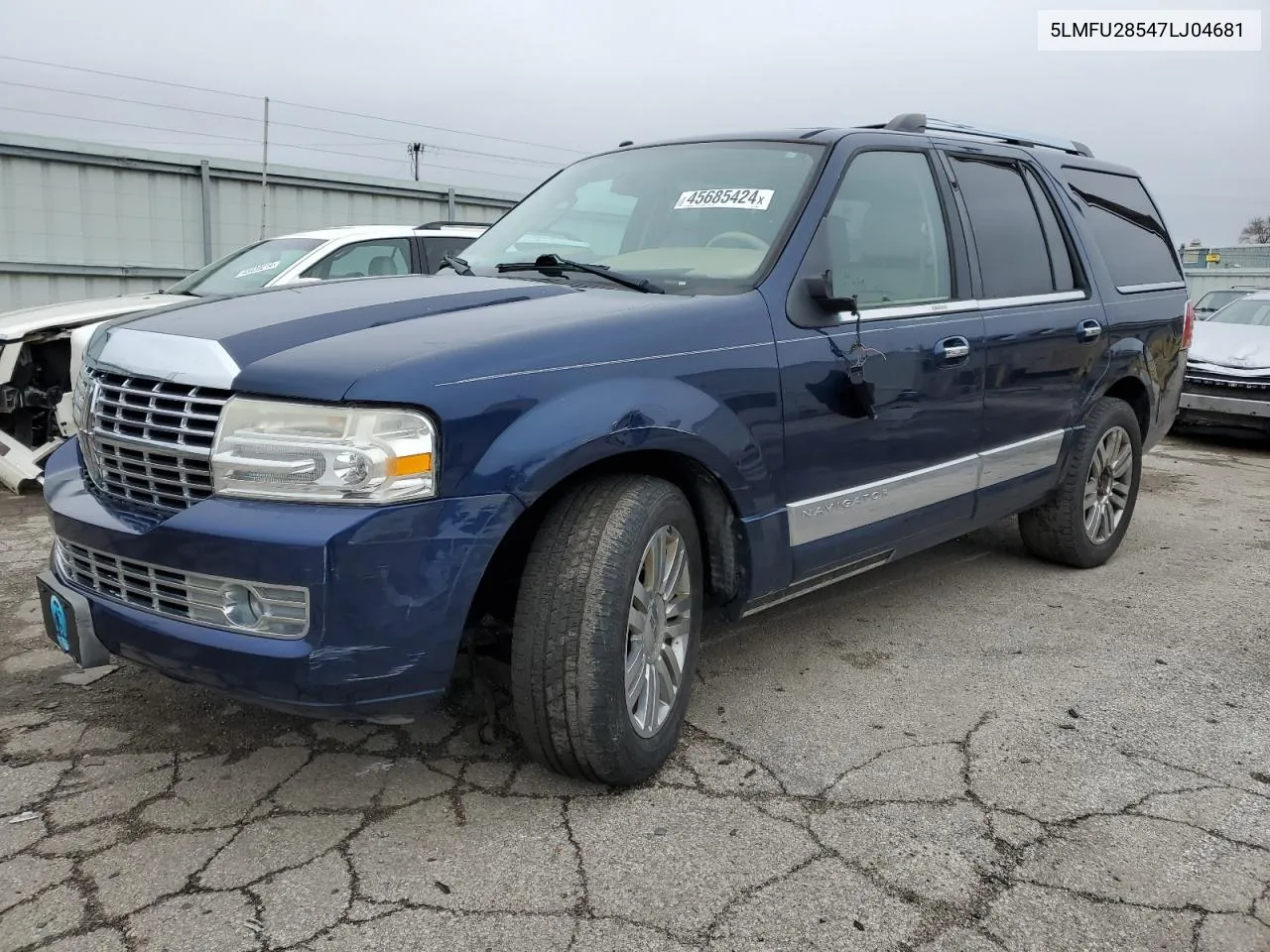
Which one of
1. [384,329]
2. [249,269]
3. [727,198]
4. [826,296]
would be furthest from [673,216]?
[249,269]

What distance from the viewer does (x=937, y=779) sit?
115 inches

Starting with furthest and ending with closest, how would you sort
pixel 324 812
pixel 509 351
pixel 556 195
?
pixel 556 195, pixel 324 812, pixel 509 351

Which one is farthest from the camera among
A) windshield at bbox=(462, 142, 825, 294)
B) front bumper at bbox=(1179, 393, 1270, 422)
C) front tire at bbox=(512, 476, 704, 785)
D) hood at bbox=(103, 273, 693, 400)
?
front bumper at bbox=(1179, 393, 1270, 422)

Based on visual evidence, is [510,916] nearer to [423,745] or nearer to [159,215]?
[423,745]

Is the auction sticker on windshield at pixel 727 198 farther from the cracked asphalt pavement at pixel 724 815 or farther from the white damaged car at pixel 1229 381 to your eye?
the white damaged car at pixel 1229 381

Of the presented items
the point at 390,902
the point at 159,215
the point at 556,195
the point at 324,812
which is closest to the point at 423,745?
the point at 324,812

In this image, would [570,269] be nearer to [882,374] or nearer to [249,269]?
[882,374]

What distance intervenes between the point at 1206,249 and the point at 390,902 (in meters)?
29.6

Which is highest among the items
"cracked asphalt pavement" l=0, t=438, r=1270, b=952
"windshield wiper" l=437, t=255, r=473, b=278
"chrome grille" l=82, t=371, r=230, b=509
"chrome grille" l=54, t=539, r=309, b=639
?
"windshield wiper" l=437, t=255, r=473, b=278

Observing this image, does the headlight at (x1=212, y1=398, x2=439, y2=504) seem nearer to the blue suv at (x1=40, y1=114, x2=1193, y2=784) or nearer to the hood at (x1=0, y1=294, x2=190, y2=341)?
the blue suv at (x1=40, y1=114, x2=1193, y2=784)

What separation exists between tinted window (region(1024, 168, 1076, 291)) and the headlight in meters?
3.18

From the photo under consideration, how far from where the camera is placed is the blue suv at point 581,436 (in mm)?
2316

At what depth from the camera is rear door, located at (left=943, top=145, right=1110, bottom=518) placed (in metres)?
4.01

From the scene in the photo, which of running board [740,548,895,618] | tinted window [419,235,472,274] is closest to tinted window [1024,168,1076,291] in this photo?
running board [740,548,895,618]
